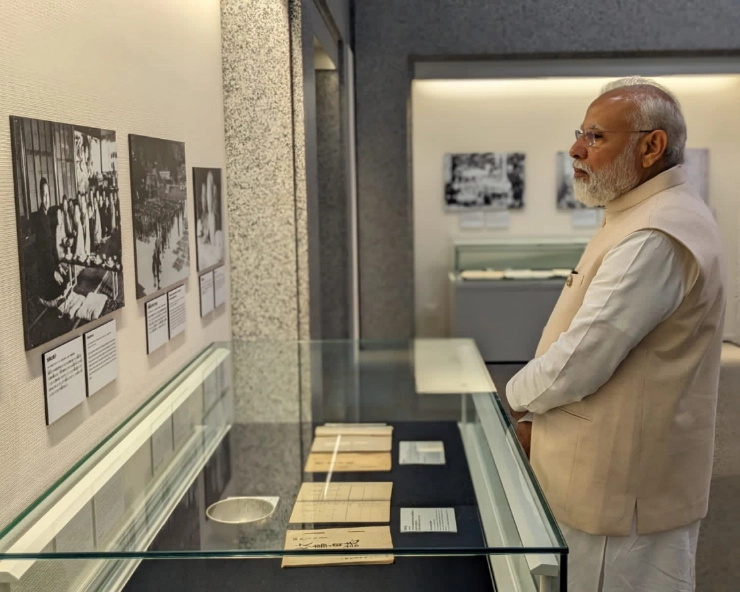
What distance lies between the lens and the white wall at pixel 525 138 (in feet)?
24.9

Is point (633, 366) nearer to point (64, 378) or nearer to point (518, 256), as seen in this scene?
point (64, 378)

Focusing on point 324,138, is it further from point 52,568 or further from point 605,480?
point 52,568

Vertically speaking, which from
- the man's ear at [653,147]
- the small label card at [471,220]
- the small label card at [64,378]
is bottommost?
the small label card at [64,378]

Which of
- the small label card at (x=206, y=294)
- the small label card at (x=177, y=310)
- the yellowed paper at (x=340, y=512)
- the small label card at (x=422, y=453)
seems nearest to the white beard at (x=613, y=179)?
the small label card at (x=422, y=453)

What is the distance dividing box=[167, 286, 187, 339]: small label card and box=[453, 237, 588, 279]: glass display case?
16.4ft

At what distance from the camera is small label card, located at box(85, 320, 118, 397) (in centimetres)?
182

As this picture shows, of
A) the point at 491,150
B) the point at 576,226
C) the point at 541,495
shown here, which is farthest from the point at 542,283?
the point at 541,495

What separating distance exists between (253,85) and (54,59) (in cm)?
158

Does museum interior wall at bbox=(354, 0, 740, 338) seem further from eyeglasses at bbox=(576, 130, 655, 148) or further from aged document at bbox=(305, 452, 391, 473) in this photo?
aged document at bbox=(305, 452, 391, 473)

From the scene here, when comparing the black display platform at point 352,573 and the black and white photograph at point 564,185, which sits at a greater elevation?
the black and white photograph at point 564,185

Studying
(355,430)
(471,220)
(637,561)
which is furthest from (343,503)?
(471,220)

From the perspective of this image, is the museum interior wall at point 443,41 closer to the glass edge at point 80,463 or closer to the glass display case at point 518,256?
the glass display case at point 518,256

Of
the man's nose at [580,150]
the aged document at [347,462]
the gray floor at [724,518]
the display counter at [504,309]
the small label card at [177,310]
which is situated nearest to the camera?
the aged document at [347,462]

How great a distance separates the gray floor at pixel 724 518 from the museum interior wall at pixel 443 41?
2123 mm
